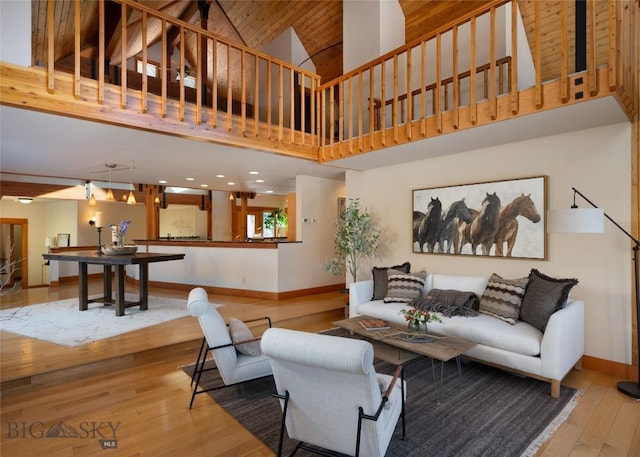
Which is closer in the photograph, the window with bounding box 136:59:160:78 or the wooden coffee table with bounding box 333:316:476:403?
the wooden coffee table with bounding box 333:316:476:403

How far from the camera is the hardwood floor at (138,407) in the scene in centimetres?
225

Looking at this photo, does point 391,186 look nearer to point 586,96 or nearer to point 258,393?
point 586,96

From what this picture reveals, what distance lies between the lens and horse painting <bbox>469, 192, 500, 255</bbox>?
4223 mm

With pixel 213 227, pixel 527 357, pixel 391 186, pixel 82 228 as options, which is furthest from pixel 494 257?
pixel 82 228

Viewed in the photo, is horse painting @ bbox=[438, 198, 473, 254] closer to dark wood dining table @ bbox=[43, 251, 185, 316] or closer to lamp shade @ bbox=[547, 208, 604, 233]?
lamp shade @ bbox=[547, 208, 604, 233]

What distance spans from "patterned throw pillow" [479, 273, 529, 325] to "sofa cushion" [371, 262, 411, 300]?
4.30ft

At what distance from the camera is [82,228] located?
9.18 m

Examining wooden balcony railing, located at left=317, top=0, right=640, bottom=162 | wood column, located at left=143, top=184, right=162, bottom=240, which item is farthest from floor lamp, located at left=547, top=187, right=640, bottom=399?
wood column, located at left=143, top=184, right=162, bottom=240

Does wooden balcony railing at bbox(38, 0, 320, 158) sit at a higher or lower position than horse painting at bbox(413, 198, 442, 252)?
higher

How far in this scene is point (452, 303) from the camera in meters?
3.89

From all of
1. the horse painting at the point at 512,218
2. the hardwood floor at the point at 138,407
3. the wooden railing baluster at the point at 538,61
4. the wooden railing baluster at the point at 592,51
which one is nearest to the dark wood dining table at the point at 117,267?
the hardwood floor at the point at 138,407

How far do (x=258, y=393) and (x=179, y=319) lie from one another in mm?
2445

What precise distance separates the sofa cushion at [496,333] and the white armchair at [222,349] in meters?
1.99

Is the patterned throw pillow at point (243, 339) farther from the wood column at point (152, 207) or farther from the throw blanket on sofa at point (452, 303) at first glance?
the wood column at point (152, 207)
